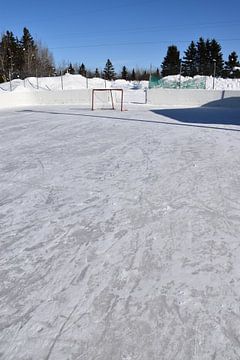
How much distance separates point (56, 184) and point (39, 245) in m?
1.88

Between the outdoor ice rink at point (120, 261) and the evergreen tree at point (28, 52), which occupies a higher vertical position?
the evergreen tree at point (28, 52)

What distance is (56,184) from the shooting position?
4805 millimetres

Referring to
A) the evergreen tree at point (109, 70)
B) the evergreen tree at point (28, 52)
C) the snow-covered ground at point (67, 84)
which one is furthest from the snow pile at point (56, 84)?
the evergreen tree at point (109, 70)

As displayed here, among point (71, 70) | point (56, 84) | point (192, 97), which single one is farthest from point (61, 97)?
point (71, 70)

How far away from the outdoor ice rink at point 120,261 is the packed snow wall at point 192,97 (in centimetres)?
1599

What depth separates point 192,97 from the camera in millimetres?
21672

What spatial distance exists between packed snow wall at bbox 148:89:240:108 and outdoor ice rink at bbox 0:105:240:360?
1599cm

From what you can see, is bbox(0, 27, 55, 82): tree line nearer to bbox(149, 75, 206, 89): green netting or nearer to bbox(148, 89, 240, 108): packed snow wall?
bbox(149, 75, 206, 89): green netting

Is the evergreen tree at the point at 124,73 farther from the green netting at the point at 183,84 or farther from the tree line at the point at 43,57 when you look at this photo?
the green netting at the point at 183,84

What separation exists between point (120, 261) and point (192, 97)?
66.6ft

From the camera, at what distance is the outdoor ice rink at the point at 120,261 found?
1.92m

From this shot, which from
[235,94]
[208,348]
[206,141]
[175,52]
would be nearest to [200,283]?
[208,348]

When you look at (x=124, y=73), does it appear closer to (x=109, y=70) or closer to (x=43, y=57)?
(x=109, y=70)

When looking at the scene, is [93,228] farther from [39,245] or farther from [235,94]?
[235,94]
